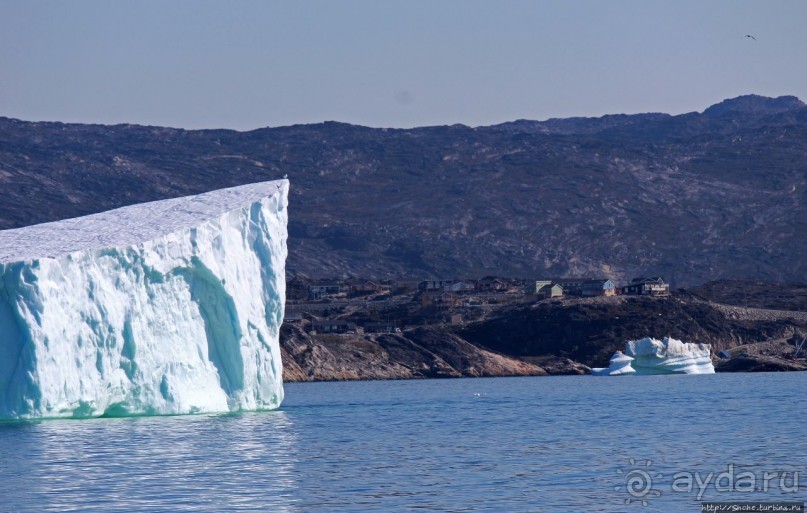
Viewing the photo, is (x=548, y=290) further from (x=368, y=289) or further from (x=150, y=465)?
(x=150, y=465)

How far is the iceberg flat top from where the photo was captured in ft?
141

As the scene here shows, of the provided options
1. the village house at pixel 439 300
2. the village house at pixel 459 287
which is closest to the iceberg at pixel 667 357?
the village house at pixel 439 300

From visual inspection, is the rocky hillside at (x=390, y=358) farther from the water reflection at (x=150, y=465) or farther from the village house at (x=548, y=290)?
the water reflection at (x=150, y=465)

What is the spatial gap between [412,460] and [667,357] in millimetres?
69269

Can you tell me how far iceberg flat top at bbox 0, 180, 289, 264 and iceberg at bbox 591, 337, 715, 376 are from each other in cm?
5531

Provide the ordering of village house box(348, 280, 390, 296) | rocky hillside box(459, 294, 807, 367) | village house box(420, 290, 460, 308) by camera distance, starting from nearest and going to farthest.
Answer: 1. rocky hillside box(459, 294, 807, 367)
2. village house box(420, 290, 460, 308)
3. village house box(348, 280, 390, 296)

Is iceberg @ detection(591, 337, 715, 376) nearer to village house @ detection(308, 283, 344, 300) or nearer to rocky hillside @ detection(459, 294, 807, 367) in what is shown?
rocky hillside @ detection(459, 294, 807, 367)

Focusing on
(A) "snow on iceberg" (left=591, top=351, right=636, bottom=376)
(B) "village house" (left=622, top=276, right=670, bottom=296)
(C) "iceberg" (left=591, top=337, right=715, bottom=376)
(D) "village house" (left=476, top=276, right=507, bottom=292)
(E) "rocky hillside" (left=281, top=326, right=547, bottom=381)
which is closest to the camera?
(C) "iceberg" (left=591, top=337, right=715, bottom=376)

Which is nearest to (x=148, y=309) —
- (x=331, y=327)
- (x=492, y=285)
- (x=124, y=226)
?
(x=124, y=226)

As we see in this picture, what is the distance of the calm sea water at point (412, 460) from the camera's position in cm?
2547

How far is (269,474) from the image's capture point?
3000 cm

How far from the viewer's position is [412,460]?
32.6 m

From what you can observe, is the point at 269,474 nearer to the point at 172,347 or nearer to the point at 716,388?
the point at 172,347

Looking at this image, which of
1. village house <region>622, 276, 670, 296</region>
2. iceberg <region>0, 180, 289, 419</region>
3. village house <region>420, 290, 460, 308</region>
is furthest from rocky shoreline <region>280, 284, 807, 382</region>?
iceberg <region>0, 180, 289, 419</region>
